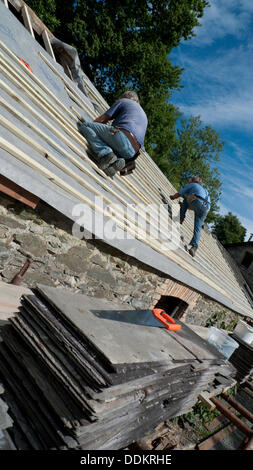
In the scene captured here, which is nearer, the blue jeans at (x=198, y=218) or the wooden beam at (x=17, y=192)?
the wooden beam at (x=17, y=192)

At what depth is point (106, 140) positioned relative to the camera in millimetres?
3785

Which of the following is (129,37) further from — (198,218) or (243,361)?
(243,361)

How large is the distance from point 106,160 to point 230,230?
34.4 metres

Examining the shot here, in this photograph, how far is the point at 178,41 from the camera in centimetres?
1688

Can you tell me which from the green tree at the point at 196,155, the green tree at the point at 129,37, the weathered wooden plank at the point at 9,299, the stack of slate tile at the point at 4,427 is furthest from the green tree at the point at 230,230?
the stack of slate tile at the point at 4,427

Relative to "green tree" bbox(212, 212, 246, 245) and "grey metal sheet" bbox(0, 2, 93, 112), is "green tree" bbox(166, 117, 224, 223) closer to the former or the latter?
"green tree" bbox(212, 212, 246, 245)

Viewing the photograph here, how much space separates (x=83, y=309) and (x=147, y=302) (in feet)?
8.07

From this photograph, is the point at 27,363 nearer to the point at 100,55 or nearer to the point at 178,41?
the point at 100,55

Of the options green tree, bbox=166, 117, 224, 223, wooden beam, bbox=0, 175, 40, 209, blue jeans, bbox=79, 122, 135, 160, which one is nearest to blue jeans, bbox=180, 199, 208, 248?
blue jeans, bbox=79, 122, 135, 160

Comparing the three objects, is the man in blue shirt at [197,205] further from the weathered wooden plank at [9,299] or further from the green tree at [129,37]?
the green tree at [129,37]

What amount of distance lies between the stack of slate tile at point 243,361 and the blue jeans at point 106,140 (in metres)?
5.46

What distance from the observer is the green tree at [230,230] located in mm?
34531

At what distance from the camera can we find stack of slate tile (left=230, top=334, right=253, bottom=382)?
6.30 m

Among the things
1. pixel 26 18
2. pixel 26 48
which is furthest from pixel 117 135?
pixel 26 18
